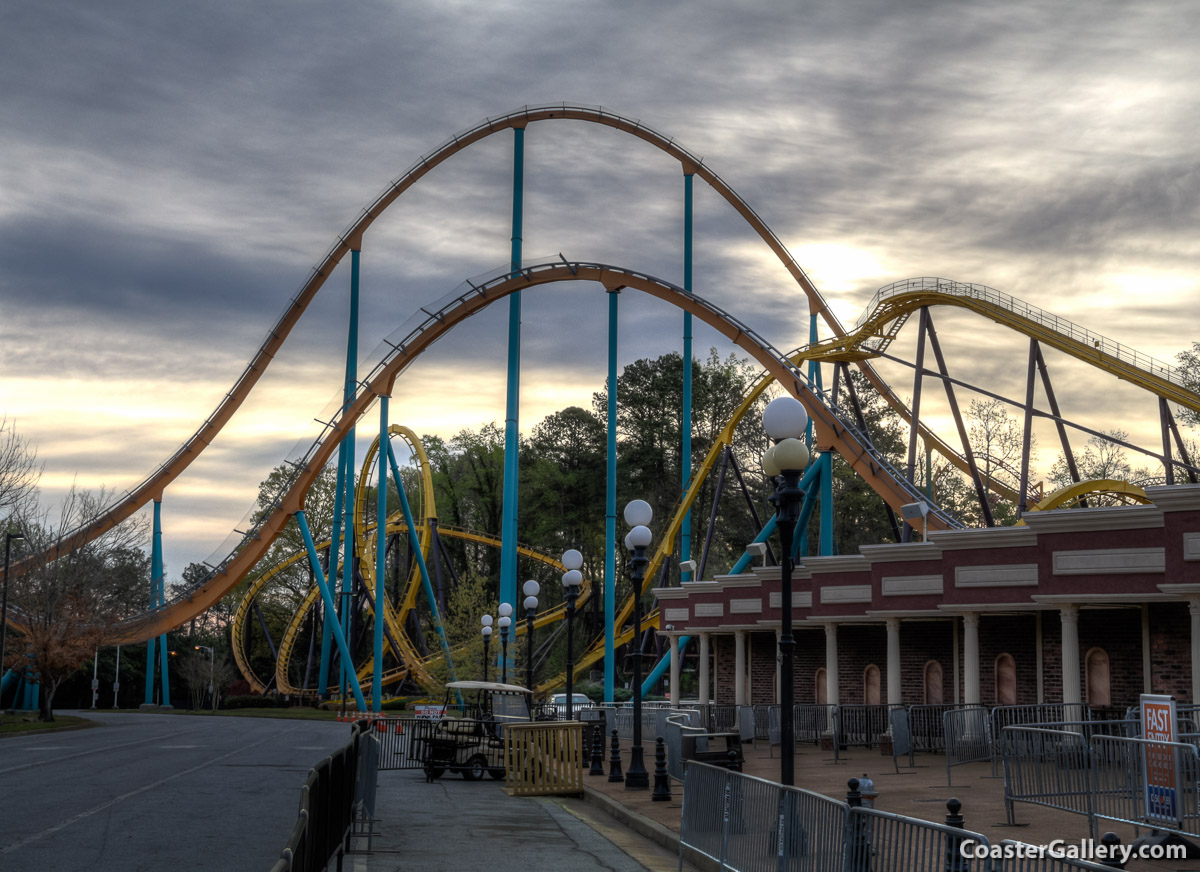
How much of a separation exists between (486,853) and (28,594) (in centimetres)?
3559

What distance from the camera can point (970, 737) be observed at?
18250mm

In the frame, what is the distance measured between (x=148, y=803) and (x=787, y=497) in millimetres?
9726

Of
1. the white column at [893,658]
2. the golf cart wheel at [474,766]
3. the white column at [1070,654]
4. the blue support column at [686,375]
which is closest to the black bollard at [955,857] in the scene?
the white column at [1070,654]

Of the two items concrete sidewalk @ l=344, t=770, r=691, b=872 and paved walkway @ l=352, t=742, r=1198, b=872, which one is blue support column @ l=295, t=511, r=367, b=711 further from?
concrete sidewalk @ l=344, t=770, r=691, b=872

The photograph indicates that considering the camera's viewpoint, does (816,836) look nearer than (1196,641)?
Yes

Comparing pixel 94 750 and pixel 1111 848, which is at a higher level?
pixel 1111 848

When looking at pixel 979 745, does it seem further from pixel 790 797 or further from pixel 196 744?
pixel 196 744

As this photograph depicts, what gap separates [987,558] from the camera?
22.6 meters

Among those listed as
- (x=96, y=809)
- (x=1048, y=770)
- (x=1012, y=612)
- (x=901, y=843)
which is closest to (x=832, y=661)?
(x=1012, y=612)

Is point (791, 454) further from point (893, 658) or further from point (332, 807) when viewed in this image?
point (893, 658)

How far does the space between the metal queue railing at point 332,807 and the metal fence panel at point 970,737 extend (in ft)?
27.4

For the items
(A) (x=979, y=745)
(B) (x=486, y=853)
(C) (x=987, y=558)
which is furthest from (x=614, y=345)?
(B) (x=486, y=853)

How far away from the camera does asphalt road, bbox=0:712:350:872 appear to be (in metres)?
11.3

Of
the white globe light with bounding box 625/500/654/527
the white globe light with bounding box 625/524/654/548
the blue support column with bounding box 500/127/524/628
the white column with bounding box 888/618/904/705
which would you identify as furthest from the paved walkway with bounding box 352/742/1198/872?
the blue support column with bounding box 500/127/524/628
